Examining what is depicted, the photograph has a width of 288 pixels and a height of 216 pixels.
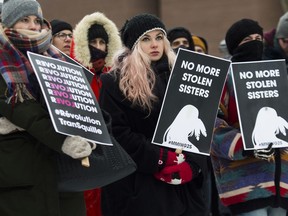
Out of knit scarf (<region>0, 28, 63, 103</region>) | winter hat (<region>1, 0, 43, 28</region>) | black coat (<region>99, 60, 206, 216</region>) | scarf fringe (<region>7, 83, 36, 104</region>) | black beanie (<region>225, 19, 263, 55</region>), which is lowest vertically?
black coat (<region>99, 60, 206, 216</region>)

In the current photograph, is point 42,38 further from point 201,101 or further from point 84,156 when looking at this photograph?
point 201,101

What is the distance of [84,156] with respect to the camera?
4930 mm

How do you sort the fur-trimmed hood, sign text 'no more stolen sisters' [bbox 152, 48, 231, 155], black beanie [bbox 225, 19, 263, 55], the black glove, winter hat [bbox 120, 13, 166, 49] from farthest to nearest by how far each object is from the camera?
the fur-trimmed hood
black beanie [bbox 225, 19, 263, 55]
winter hat [bbox 120, 13, 166, 49]
the black glove
sign text 'no more stolen sisters' [bbox 152, 48, 231, 155]

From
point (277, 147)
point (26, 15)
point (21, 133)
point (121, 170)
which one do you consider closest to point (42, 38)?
point (26, 15)

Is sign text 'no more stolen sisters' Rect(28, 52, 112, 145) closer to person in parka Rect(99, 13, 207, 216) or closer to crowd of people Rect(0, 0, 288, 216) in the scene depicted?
crowd of people Rect(0, 0, 288, 216)

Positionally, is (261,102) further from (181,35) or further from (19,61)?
(181,35)

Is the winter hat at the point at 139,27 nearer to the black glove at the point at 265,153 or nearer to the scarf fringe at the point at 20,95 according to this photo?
the black glove at the point at 265,153

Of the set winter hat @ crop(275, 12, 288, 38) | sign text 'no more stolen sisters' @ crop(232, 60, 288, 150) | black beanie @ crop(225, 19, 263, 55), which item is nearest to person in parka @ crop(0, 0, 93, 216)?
sign text 'no more stolen sisters' @ crop(232, 60, 288, 150)

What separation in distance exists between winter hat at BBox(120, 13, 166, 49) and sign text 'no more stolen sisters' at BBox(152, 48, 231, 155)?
1.22ft

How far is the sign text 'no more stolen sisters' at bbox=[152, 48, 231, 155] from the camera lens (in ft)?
19.2

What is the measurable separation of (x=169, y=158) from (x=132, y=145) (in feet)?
0.81

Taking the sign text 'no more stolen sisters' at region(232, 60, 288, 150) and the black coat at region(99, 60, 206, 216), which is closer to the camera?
the black coat at region(99, 60, 206, 216)

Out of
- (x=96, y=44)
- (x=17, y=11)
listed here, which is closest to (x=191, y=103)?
(x=17, y=11)

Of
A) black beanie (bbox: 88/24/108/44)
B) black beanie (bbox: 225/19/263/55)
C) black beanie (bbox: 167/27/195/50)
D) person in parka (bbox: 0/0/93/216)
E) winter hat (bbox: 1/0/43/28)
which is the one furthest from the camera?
black beanie (bbox: 167/27/195/50)
